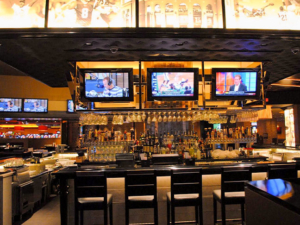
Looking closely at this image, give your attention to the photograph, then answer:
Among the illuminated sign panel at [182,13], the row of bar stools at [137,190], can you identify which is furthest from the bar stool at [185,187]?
the illuminated sign panel at [182,13]

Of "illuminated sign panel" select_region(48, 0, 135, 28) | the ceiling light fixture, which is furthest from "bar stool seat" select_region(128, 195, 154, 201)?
A: the ceiling light fixture

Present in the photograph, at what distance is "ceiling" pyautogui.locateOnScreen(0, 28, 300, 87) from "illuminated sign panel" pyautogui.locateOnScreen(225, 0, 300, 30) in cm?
13

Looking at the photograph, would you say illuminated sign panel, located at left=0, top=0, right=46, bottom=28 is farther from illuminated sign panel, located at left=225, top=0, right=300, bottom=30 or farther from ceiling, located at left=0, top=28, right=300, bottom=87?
illuminated sign panel, located at left=225, top=0, right=300, bottom=30

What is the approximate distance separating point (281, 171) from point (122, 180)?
250 cm

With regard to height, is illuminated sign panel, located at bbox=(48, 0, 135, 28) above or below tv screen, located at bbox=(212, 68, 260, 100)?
above

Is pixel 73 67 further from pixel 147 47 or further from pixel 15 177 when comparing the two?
pixel 15 177

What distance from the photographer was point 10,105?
877cm

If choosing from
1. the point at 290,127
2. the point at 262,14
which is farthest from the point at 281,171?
the point at 290,127

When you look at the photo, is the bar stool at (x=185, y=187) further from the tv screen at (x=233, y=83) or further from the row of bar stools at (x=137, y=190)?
the tv screen at (x=233, y=83)

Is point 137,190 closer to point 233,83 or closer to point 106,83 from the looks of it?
point 106,83

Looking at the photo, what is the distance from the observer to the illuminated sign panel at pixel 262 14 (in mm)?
3203

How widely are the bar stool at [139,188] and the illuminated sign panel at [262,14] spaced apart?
2390mm

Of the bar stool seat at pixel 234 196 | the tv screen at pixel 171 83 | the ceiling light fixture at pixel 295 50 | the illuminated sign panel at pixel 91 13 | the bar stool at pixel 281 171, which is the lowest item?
the bar stool seat at pixel 234 196

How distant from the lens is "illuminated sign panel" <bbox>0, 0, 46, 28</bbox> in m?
3.05
